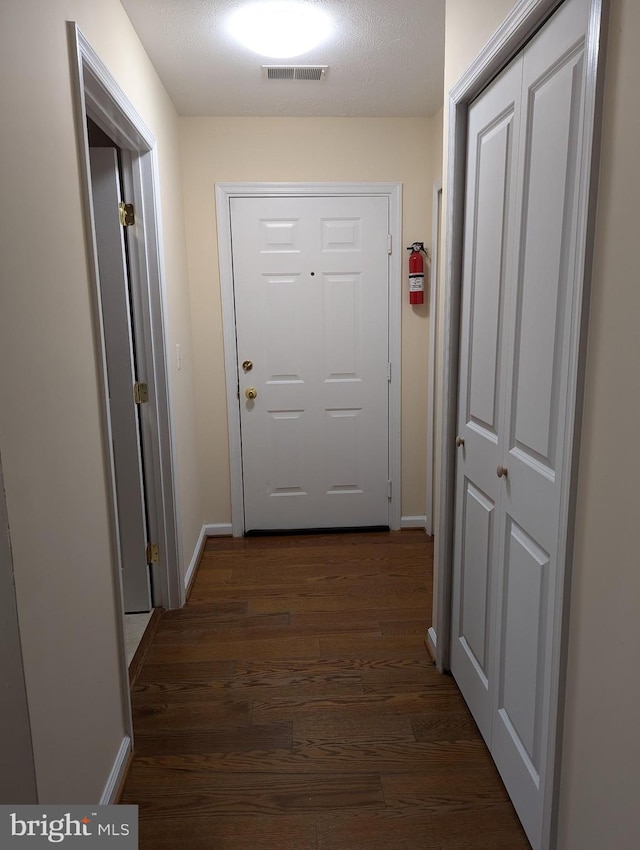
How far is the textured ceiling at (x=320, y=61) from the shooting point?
209cm

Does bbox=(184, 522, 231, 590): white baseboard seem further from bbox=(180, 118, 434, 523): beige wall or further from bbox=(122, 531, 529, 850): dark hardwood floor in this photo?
bbox=(180, 118, 434, 523): beige wall

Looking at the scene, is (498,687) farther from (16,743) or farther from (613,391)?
(16,743)

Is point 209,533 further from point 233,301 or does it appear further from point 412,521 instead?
point 233,301

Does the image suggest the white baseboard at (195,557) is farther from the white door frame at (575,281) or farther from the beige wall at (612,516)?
the beige wall at (612,516)

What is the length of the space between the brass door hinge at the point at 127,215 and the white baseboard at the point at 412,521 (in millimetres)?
2346

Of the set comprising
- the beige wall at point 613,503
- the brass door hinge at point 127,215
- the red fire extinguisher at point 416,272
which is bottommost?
the beige wall at point 613,503

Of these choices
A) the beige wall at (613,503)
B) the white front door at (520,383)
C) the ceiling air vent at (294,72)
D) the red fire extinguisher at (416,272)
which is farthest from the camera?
the red fire extinguisher at (416,272)

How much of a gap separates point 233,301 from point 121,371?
104 cm

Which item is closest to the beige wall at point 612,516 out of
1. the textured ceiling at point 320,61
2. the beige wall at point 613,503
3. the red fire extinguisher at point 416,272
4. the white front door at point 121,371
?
the beige wall at point 613,503

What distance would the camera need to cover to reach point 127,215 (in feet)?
7.93

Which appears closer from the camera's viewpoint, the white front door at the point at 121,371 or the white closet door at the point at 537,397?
the white closet door at the point at 537,397

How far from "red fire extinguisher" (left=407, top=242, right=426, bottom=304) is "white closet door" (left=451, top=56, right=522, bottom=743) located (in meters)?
1.40

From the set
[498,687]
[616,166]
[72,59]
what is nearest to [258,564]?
[498,687]

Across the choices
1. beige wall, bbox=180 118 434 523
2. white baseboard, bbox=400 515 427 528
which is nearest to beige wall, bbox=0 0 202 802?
beige wall, bbox=180 118 434 523
